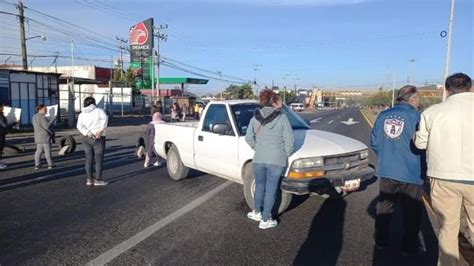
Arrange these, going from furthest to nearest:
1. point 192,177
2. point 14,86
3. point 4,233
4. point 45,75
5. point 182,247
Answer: point 45,75 < point 14,86 < point 192,177 < point 4,233 < point 182,247

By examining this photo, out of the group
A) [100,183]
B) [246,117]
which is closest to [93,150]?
[100,183]

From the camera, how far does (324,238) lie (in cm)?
531

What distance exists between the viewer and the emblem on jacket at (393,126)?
477cm

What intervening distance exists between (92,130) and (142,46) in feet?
164

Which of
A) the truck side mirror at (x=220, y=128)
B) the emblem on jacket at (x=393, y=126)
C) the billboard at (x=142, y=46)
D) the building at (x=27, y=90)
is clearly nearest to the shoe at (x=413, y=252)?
the emblem on jacket at (x=393, y=126)

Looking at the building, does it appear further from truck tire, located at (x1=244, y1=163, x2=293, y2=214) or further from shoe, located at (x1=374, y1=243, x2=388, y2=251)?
shoe, located at (x1=374, y1=243, x2=388, y2=251)

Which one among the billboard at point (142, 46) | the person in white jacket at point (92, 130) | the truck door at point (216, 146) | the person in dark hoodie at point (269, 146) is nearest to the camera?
the person in dark hoodie at point (269, 146)

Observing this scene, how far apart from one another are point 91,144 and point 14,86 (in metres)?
19.5

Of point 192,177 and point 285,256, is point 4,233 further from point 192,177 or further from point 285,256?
point 192,177

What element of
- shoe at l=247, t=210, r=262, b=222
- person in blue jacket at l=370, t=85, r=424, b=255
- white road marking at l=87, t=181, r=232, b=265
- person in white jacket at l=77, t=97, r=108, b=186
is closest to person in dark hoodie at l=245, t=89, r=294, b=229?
shoe at l=247, t=210, r=262, b=222

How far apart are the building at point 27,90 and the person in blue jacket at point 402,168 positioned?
24040mm

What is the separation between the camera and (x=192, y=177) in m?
9.45

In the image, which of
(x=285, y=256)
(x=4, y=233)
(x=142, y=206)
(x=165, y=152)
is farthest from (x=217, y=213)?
(x=165, y=152)

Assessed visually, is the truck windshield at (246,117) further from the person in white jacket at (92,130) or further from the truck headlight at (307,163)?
the person in white jacket at (92,130)
